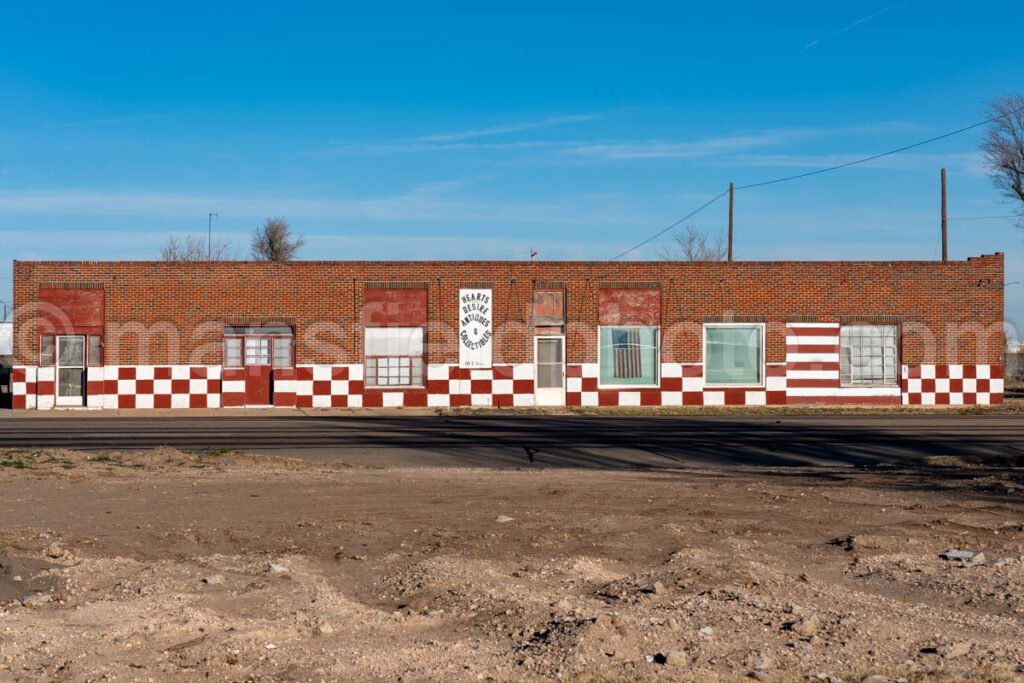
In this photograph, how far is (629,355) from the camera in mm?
29859

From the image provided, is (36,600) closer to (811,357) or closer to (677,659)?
(677,659)

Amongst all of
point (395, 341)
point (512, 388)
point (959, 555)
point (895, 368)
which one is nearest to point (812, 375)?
point (895, 368)

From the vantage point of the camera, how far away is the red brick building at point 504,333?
28578mm

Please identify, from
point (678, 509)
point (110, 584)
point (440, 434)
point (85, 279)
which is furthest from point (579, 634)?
point (85, 279)

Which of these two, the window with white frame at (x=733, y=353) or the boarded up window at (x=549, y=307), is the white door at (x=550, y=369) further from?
the window with white frame at (x=733, y=353)

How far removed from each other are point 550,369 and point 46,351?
13240mm

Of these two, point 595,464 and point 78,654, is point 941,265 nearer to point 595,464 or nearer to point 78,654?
point 595,464

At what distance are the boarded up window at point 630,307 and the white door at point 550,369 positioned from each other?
1.42 metres

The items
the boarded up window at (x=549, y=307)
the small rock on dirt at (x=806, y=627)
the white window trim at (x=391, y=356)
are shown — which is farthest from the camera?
the boarded up window at (x=549, y=307)

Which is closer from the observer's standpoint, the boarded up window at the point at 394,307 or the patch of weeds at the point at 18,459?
the patch of weeds at the point at 18,459

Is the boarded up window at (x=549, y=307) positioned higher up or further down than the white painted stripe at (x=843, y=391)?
higher up

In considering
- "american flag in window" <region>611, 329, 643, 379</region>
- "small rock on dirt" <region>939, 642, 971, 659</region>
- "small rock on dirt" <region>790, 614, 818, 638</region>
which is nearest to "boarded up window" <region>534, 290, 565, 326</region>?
"american flag in window" <region>611, 329, 643, 379</region>

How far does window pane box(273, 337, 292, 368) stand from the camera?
29.1 metres

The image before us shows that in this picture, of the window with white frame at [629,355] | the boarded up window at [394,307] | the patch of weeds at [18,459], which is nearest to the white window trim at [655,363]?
the window with white frame at [629,355]
